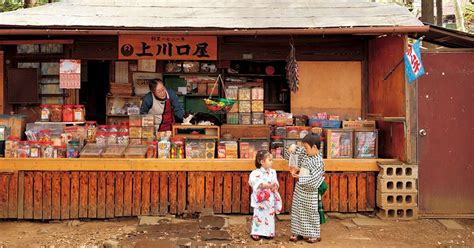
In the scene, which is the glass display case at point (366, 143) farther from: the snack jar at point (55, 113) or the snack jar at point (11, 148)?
the snack jar at point (11, 148)

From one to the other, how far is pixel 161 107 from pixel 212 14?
207cm

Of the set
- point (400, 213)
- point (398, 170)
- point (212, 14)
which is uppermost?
point (212, 14)

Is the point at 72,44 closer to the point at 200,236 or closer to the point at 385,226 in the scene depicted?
the point at 200,236

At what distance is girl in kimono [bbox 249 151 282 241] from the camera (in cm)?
611

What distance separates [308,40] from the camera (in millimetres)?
8883

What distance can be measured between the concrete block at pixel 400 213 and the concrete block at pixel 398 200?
0.22 feet

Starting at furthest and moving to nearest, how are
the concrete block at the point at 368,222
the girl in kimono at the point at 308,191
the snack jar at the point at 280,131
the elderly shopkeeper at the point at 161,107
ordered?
the elderly shopkeeper at the point at 161,107 → the snack jar at the point at 280,131 → the concrete block at the point at 368,222 → the girl in kimono at the point at 308,191

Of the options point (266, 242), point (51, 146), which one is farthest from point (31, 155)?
point (266, 242)

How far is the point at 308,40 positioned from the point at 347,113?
1.70m

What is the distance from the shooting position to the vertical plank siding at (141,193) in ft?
23.6

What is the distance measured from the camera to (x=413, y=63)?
6.89 metres

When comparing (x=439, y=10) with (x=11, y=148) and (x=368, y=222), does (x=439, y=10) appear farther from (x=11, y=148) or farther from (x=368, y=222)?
(x=11, y=148)

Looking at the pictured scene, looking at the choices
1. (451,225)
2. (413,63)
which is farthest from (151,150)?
(451,225)

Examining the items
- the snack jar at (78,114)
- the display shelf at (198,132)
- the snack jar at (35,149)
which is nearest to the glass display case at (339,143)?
the display shelf at (198,132)
